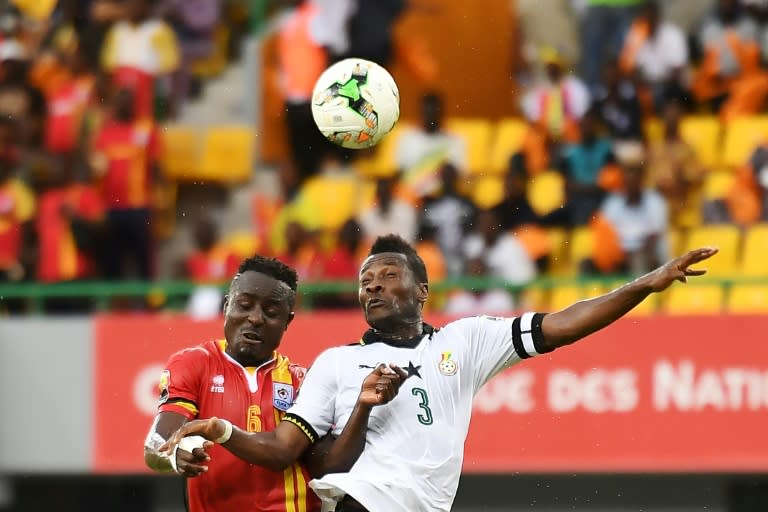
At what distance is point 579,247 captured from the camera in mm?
12984

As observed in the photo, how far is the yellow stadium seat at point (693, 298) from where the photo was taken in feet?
40.3

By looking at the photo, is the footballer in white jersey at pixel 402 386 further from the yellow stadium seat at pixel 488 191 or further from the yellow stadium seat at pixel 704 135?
the yellow stadium seat at pixel 704 135

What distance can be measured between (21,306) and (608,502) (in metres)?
4.77

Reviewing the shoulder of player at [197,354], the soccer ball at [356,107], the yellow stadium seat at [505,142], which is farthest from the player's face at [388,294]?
the yellow stadium seat at [505,142]

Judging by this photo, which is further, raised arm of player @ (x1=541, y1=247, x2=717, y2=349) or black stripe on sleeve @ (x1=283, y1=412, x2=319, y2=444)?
black stripe on sleeve @ (x1=283, y1=412, x2=319, y2=444)

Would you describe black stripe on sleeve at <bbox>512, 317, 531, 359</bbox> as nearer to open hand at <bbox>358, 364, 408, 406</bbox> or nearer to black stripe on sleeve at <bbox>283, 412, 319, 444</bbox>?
open hand at <bbox>358, 364, 408, 406</bbox>

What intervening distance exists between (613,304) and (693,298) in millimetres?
5896

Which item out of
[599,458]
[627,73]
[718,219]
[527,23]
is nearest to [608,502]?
[599,458]

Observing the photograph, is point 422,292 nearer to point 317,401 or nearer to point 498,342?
point 498,342

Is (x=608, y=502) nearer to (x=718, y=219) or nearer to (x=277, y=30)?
(x=718, y=219)

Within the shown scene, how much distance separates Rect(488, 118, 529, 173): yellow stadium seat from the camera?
14288mm

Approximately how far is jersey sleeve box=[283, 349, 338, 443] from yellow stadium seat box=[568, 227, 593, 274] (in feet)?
20.2

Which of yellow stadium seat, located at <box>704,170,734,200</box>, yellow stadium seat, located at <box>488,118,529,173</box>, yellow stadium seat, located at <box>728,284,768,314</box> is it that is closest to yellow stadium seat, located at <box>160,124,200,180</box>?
yellow stadium seat, located at <box>488,118,529,173</box>

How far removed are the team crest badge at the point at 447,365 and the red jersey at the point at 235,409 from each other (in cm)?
70
